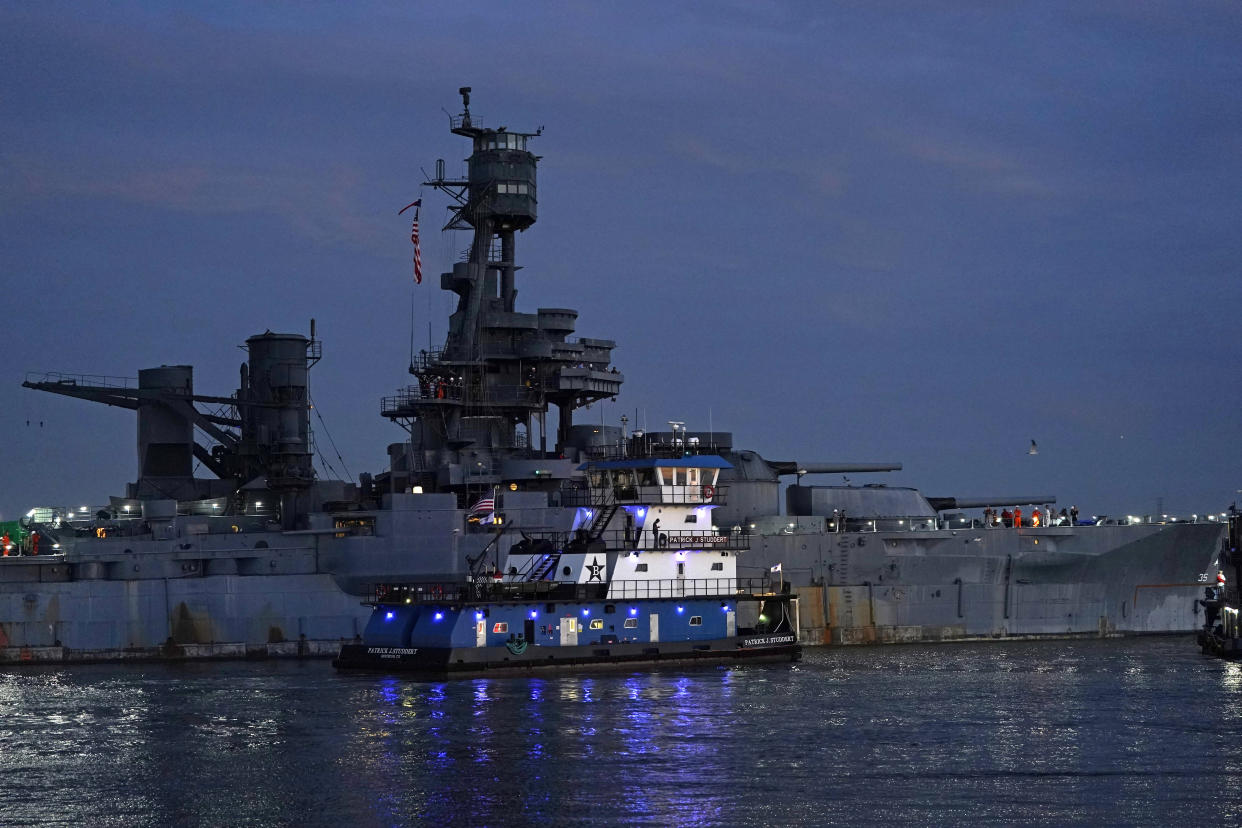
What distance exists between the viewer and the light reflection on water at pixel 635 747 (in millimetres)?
26469

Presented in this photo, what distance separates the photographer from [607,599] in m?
47.1

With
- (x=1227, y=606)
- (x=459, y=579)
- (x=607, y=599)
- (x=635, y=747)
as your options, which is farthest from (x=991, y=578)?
(x=635, y=747)

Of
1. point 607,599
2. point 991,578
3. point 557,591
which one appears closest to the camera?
point 557,591

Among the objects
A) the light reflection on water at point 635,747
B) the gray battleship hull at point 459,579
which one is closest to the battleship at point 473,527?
the gray battleship hull at point 459,579

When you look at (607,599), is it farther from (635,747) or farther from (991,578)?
(991,578)

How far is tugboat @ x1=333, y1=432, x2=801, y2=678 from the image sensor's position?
45.2m

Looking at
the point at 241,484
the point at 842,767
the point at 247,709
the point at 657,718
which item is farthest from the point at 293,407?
the point at 842,767

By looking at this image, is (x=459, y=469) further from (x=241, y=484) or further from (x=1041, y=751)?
(x=1041, y=751)

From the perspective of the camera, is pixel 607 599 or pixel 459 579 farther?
pixel 459 579

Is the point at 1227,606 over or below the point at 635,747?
over

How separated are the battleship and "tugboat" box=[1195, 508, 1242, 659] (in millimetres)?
3394

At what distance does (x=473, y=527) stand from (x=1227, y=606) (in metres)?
25.9

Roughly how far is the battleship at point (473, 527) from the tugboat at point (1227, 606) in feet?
11.1

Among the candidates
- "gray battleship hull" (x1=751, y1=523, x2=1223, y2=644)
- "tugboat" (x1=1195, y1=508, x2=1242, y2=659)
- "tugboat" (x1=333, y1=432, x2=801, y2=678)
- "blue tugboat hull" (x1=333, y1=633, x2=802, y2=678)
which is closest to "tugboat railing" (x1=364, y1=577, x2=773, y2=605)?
"tugboat" (x1=333, y1=432, x2=801, y2=678)
